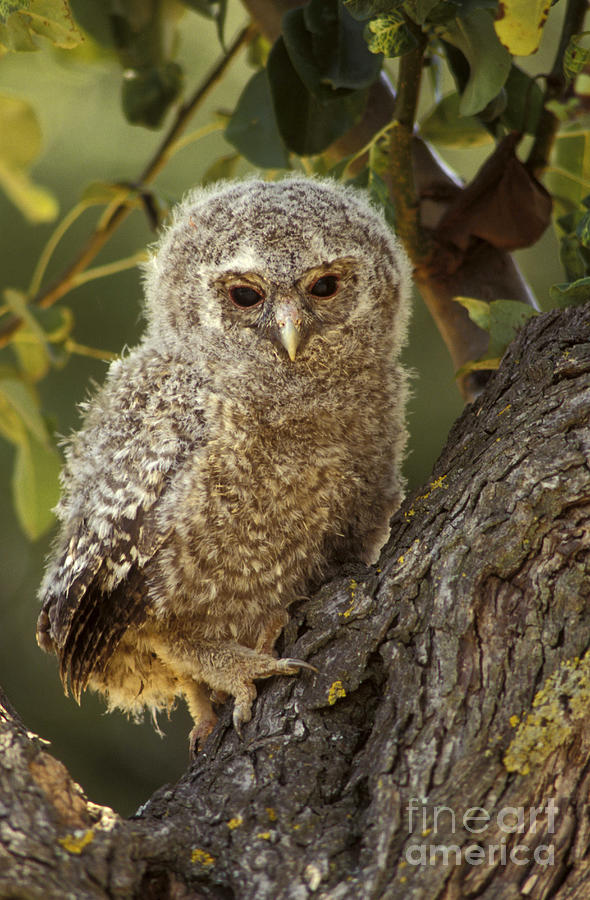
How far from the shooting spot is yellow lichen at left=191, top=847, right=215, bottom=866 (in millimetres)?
1182

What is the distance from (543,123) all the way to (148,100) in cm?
103

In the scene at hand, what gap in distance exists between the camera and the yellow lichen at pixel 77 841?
112cm

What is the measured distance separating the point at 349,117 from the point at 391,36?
37cm

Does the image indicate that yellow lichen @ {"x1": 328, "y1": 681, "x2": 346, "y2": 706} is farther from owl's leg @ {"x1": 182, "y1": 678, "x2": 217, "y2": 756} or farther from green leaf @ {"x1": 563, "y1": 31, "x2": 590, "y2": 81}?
green leaf @ {"x1": 563, "y1": 31, "x2": 590, "y2": 81}

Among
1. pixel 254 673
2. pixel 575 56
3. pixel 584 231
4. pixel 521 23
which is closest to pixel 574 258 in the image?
pixel 584 231

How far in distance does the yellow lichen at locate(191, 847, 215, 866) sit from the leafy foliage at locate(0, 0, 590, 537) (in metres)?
1.00

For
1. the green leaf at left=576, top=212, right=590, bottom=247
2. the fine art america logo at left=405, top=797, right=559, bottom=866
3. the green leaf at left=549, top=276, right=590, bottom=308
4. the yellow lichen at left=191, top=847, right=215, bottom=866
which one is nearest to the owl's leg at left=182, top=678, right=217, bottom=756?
the yellow lichen at left=191, top=847, right=215, bottom=866

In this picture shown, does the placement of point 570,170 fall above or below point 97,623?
above

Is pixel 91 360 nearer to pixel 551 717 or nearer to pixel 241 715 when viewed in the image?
pixel 241 715

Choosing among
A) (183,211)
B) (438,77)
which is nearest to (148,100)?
(183,211)

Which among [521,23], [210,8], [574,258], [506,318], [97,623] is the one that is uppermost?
[210,8]

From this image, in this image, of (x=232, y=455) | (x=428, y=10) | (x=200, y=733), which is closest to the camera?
(x=428, y=10)

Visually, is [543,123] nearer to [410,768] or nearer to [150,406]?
[150,406]

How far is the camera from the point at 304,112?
196 cm
